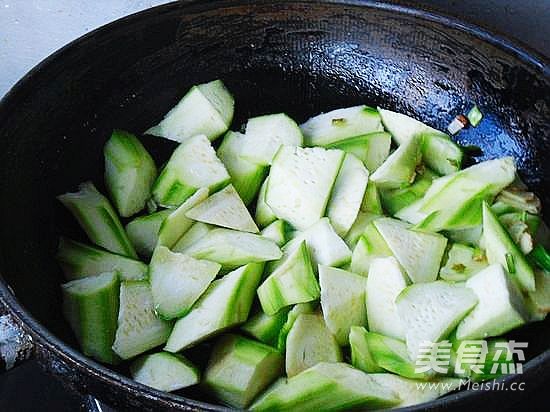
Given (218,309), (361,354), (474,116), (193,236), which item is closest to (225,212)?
(193,236)

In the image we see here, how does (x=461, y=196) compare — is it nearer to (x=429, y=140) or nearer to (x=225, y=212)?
(x=429, y=140)

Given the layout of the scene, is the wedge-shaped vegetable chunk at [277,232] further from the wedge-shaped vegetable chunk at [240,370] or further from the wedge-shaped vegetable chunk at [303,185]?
the wedge-shaped vegetable chunk at [240,370]

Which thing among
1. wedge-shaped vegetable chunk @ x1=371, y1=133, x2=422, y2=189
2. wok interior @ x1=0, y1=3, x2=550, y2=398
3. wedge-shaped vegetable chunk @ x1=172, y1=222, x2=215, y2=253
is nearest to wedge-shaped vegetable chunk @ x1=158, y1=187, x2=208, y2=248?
wedge-shaped vegetable chunk @ x1=172, y1=222, x2=215, y2=253

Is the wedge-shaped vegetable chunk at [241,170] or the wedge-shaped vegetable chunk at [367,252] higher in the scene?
the wedge-shaped vegetable chunk at [241,170]

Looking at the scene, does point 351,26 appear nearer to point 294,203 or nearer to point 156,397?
point 294,203

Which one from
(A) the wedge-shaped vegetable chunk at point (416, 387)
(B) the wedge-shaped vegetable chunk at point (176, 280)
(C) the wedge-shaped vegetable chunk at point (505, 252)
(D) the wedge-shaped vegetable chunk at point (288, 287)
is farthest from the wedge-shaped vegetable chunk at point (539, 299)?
(B) the wedge-shaped vegetable chunk at point (176, 280)
